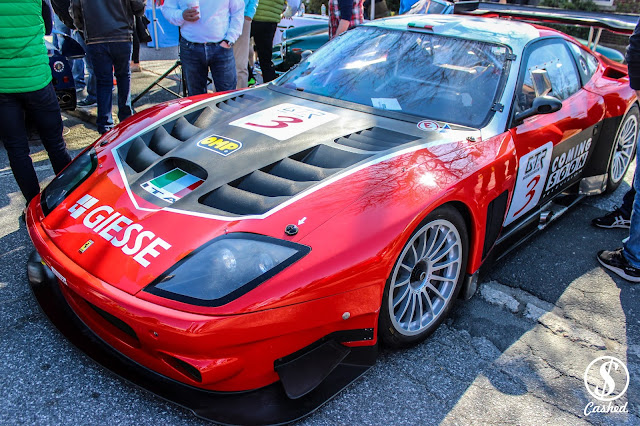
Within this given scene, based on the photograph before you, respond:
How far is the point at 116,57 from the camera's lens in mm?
4422

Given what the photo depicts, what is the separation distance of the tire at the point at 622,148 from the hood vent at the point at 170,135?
8.31 feet

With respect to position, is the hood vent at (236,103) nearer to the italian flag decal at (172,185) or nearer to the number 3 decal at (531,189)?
the italian flag decal at (172,185)

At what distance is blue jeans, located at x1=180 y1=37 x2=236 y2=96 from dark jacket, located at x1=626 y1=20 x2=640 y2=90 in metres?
2.97

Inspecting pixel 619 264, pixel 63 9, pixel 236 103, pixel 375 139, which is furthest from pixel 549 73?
pixel 63 9

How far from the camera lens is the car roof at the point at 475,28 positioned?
2.90 m

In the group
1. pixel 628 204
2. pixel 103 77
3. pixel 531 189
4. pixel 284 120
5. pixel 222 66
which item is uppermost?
pixel 284 120

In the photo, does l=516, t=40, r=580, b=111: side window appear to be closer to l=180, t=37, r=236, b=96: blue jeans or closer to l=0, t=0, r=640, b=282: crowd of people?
l=0, t=0, r=640, b=282: crowd of people

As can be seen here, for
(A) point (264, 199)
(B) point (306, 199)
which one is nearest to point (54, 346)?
(A) point (264, 199)

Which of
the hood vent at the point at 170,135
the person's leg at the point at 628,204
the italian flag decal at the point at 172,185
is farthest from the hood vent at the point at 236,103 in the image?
the person's leg at the point at 628,204

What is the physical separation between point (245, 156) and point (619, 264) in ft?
7.29

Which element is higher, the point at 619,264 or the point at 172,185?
the point at 172,185

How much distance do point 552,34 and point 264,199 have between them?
89.7 inches

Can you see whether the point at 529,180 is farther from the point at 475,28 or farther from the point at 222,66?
the point at 222,66

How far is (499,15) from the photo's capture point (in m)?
4.18
